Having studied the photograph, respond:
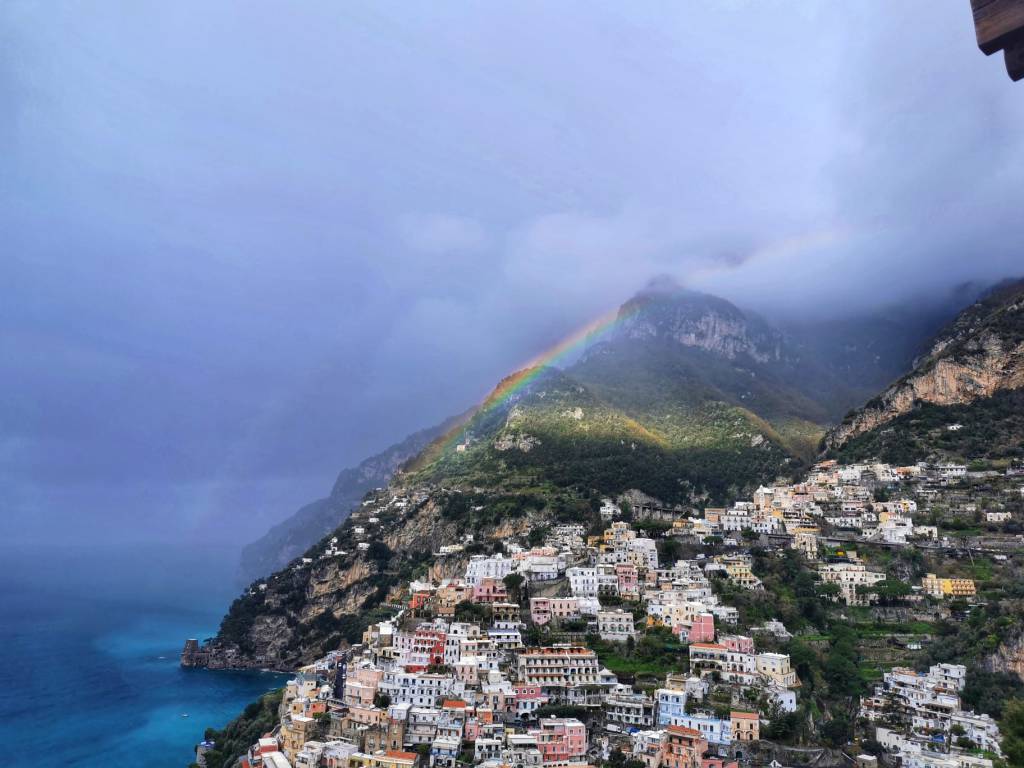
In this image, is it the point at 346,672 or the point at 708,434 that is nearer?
the point at 346,672

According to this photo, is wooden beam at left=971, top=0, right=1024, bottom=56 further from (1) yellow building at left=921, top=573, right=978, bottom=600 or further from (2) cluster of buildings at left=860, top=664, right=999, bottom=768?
(1) yellow building at left=921, top=573, right=978, bottom=600

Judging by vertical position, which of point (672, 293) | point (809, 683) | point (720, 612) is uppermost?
point (672, 293)

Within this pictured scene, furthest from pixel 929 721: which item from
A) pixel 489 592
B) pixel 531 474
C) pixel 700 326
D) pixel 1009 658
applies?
pixel 700 326

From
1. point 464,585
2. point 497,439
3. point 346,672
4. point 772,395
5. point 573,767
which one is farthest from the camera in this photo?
point 772,395

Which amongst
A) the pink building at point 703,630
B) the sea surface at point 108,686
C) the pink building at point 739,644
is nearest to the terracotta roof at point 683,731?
the pink building at point 739,644

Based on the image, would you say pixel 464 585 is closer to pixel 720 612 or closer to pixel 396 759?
pixel 720 612

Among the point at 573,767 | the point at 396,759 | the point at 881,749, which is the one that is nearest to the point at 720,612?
the point at 881,749

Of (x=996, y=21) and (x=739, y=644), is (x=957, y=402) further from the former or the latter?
(x=996, y=21)
